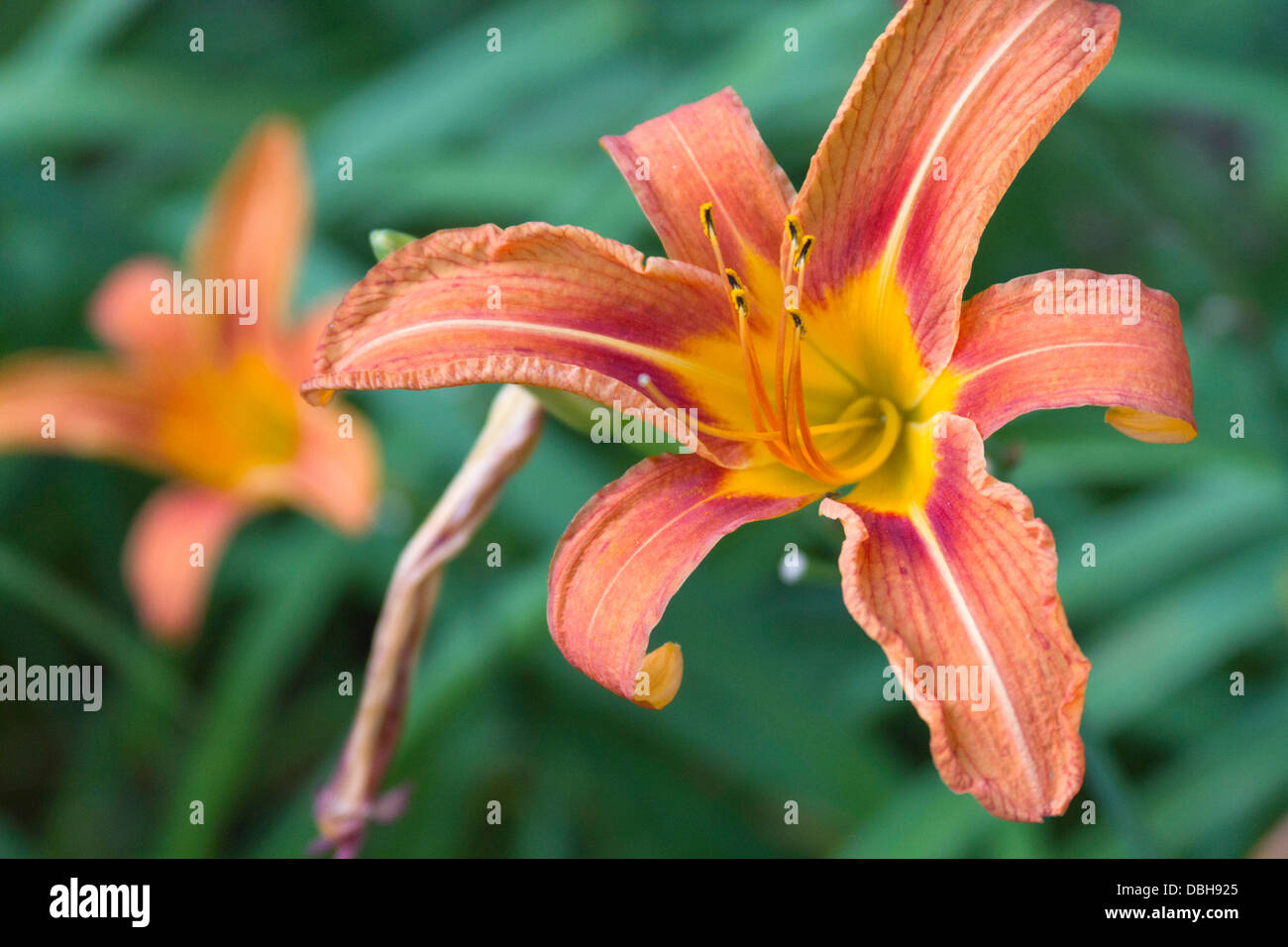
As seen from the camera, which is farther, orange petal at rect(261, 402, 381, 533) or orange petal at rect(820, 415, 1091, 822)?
orange petal at rect(261, 402, 381, 533)

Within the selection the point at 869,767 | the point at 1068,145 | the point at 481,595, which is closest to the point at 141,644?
the point at 481,595

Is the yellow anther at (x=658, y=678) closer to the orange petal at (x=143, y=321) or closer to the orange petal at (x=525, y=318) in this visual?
the orange petal at (x=525, y=318)

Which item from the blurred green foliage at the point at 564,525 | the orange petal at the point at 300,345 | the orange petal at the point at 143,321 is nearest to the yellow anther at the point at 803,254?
the blurred green foliage at the point at 564,525

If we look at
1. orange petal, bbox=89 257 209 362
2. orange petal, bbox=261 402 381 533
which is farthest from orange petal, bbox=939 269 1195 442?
orange petal, bbox=89 257 209 362

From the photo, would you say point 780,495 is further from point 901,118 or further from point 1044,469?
point 1044,469

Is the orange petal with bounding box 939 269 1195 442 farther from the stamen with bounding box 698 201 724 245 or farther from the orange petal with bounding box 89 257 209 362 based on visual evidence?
the orange petal with bounding box 89 257 209 362

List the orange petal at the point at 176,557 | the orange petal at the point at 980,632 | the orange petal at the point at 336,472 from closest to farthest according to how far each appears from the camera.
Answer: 1. the orange petal at the point at 980,632
2. the orange petal at the point at 336,472
3. the orange petal at the point at 176,557

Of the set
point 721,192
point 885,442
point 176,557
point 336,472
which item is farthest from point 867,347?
A: point 176,557
